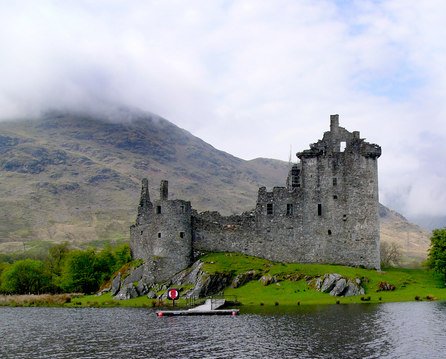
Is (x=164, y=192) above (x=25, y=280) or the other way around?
above

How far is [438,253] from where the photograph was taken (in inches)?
3246

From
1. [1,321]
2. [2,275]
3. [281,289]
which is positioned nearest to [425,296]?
[281,289]

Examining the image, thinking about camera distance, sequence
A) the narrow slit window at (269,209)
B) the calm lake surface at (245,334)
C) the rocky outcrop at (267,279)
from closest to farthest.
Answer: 1. the calm lake surface at (245,334)
2. the rocky outcrop at (267,279)
3. the narrow slit window at (269,209)

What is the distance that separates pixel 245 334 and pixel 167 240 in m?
40.9

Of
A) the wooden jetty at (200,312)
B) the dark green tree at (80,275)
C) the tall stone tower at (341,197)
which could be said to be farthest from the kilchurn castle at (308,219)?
the wooden jetty at (200,312)

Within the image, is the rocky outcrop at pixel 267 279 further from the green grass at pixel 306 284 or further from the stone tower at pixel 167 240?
the stone tower at pixel 167 240

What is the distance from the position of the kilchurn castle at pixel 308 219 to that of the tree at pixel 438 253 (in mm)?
7975

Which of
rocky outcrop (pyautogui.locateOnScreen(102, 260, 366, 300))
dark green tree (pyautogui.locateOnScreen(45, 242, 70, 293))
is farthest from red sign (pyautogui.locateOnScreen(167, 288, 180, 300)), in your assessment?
dark green tree (pyautogui.locateOnScreen(45, 242, 70, 293))

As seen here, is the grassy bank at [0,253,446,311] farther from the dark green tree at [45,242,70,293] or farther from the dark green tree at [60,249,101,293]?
the dark green tree at [45,242,70,293]

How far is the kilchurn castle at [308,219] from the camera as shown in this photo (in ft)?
289

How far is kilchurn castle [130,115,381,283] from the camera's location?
3462 inches

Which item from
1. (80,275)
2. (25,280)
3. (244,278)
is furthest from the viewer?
(25,280)

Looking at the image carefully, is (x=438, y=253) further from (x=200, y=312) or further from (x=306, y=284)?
(x=200, y=312)

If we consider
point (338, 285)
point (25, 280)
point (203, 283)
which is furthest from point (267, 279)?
point (25, 280)
